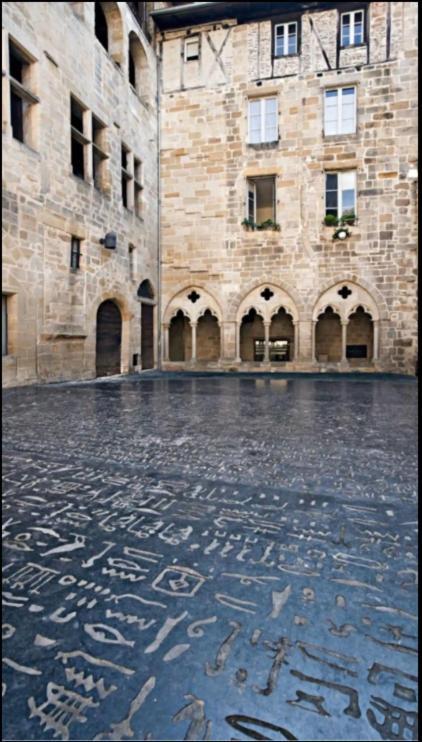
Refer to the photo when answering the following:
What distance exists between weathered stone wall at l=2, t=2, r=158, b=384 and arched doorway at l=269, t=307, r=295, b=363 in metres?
5.20

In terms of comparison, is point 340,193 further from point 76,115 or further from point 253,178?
point 76,115

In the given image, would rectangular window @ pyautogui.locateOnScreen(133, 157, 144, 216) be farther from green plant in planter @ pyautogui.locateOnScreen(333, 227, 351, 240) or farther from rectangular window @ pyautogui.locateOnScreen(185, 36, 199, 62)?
green plant in planter @ pyautogui.locateOnScreen(333, 227, 351, 240)

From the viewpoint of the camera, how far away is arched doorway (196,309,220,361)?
15.5m

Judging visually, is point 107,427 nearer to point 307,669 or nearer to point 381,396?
point 307,669

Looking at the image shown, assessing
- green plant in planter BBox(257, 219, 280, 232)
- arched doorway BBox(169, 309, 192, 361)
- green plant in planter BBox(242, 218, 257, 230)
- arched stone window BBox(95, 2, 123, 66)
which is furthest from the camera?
arched doorway BBox(169, 309, 192, 361)

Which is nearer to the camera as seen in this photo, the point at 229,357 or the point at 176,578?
the point at 176,578

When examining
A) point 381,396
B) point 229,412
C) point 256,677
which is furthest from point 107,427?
point 381,396

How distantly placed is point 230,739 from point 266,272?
42.9 feet

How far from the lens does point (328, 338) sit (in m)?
15.0

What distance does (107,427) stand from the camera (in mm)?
4633

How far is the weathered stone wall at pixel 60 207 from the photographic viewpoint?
792 cm

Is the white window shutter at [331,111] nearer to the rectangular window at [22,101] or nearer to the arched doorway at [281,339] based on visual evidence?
the arched doorway at [281,339]

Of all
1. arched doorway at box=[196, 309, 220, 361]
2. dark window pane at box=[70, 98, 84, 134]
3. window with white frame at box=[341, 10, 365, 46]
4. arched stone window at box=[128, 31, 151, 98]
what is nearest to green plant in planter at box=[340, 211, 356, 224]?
window with white frame at box=[341, 10, 365, 46]

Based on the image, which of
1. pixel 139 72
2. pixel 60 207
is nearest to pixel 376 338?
pixel 60 207
